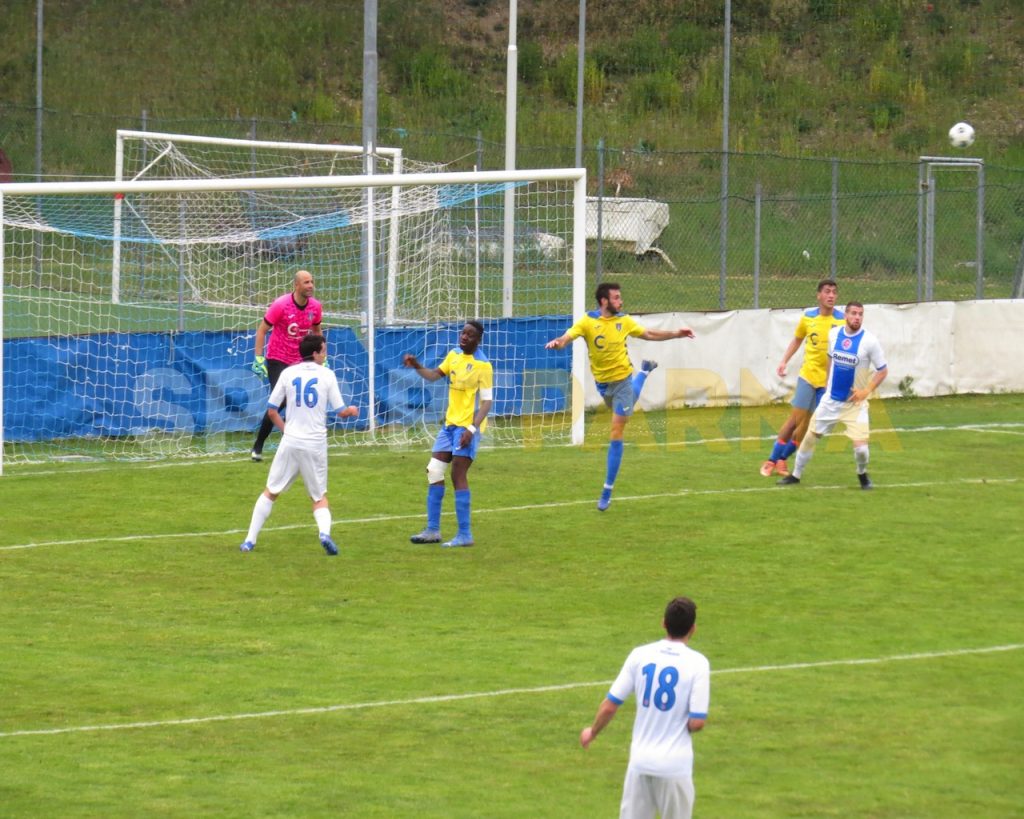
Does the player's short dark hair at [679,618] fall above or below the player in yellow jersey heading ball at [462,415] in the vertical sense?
below

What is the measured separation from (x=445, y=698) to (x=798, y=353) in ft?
49.9

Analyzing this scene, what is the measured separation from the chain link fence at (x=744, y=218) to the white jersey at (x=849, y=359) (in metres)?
8.79

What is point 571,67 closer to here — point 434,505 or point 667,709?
point 434,505

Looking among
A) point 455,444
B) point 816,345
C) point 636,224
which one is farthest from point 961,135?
point 455,444

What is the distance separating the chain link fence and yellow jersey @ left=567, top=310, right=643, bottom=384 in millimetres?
9372

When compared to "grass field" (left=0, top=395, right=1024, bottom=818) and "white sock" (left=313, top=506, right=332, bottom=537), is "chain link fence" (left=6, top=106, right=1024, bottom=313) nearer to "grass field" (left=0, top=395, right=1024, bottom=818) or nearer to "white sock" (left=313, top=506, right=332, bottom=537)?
"grass field" (left=0, top=395, right=1024, bottom=818)

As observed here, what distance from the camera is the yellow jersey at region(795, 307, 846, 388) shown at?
17781 millimetres

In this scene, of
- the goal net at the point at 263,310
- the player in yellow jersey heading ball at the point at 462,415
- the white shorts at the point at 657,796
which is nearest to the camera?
the white shorts at the point at 657,796

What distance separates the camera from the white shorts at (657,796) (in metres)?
7.33

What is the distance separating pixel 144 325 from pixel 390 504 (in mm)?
9964

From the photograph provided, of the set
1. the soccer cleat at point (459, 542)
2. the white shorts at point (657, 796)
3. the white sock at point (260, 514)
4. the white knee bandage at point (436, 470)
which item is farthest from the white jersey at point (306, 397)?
the white shorts at point (657, 796)

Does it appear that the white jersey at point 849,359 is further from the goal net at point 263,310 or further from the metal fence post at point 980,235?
the metal fence post at point 980,235

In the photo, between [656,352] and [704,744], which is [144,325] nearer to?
[656,352]

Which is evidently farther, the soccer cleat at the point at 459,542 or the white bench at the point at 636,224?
the white bench at the point at 636,224
